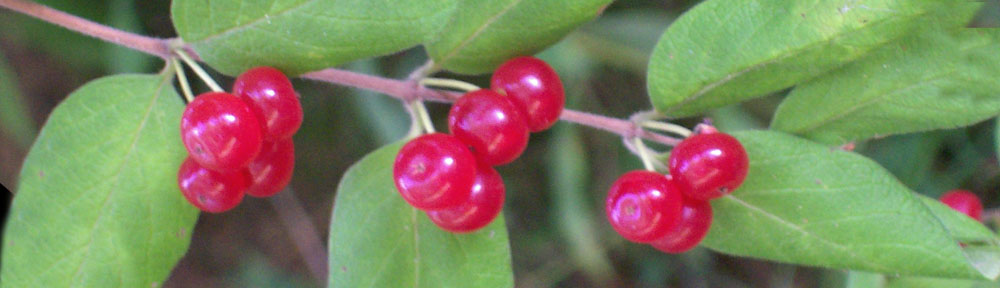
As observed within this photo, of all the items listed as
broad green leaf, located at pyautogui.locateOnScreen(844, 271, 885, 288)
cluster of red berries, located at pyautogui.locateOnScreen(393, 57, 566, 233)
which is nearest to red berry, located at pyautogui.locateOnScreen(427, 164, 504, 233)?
cluster of red berries, located at pyautogui.locateOnScreen(393, 57, 566, 233)

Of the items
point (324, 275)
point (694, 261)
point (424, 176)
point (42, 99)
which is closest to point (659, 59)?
point (424, 176)

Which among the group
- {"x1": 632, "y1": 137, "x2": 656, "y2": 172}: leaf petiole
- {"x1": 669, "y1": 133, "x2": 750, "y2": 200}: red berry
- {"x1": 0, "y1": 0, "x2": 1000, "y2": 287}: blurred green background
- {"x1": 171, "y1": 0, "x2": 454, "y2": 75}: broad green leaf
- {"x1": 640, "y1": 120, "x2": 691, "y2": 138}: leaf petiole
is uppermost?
{"x1": 171, "y1": 0, "x2": 454, "y2": 75}: broad green leaf

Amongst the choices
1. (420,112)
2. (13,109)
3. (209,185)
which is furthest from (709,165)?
(13,109)

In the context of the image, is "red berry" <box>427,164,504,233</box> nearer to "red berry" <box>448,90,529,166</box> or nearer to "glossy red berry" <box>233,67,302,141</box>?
"red berry" <box>448,90,529,166</box>

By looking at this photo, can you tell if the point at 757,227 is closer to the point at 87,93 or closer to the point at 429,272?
the point at 429,272

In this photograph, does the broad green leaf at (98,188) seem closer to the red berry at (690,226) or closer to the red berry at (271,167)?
the red berry at (271,167)

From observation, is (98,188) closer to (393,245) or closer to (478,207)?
(393,245)
